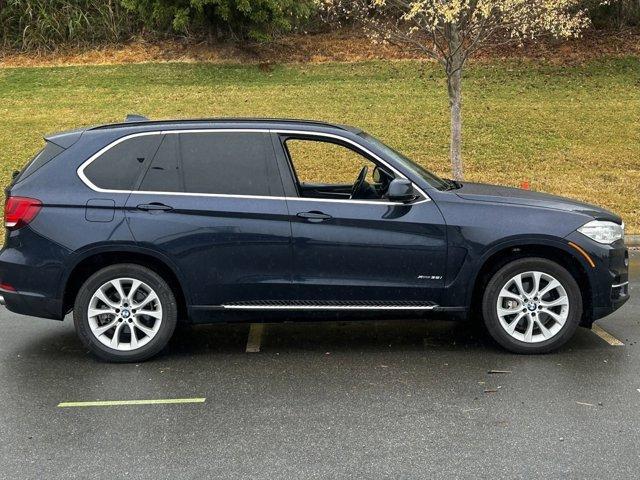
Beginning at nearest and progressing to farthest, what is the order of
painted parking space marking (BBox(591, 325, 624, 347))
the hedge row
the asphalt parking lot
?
1. the asphalt parking lot
2. painted parking space marking (BBox(591, 325, 624, 347))
3. the hedge row

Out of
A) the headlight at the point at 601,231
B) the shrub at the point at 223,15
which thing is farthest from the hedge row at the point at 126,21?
the headlight at the point at 601,231

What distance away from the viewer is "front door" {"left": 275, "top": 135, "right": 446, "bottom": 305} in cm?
560

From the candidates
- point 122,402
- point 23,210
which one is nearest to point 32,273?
point 23,210

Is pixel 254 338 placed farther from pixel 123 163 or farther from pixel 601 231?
pixel 601 231

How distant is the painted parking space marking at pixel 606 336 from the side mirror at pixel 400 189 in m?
2.06

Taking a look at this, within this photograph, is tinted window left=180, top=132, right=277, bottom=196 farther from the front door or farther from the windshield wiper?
the windshield wiper

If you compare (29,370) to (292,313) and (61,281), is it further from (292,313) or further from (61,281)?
(292,313)

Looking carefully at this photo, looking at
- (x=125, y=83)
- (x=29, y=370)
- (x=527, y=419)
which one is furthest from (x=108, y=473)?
(x=125, y=83)

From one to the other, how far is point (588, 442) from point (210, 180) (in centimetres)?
317

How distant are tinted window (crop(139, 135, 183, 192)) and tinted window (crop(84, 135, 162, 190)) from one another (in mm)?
57

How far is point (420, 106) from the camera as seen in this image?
18188mm

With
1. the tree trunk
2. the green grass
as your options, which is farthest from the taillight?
the green grass

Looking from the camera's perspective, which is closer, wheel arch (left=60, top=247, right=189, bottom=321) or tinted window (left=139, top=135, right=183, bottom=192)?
wheel arch (left=60, top=247, right=189, bottom=321)

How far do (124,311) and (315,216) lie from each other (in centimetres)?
158
